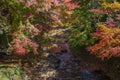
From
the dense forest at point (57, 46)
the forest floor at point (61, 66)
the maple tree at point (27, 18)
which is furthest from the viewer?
the forest floor at point (61, 66)

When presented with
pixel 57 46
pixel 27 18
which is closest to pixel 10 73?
pixel 27 18

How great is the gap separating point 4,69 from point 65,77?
2.33 m

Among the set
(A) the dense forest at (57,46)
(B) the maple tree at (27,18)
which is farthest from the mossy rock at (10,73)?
(B) the maple tree at (27,18)

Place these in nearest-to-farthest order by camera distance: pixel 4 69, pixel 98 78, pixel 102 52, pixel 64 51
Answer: pixel 102 52 → pixel 4 69 → pixel 98 78 → pixel 64 51

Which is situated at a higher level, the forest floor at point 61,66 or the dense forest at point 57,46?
the dense forest at point 57,46

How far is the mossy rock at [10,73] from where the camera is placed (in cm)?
744

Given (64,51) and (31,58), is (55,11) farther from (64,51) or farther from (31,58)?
(64,51)

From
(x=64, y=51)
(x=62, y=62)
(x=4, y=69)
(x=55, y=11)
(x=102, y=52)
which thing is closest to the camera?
(x=102, y=52)

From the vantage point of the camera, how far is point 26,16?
26.1 ft

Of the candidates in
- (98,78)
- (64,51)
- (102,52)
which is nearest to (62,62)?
(64,51)

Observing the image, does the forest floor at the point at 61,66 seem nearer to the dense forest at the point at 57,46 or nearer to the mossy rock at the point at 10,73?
the dense forest at the point at 57,46

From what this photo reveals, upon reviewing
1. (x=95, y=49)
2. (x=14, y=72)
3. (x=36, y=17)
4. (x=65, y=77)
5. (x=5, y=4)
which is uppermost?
(x=5, y=4)

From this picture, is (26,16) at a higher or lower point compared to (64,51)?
higher

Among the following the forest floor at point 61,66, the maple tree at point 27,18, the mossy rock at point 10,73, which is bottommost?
the forest floor at point 61,66
